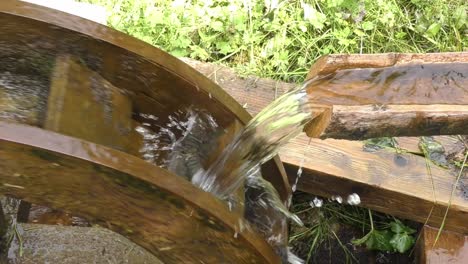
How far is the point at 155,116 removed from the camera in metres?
2.46

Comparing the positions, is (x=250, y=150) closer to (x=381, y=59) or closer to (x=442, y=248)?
(x=381, y=59)

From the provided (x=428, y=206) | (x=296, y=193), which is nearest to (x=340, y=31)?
(x=296, y=193)

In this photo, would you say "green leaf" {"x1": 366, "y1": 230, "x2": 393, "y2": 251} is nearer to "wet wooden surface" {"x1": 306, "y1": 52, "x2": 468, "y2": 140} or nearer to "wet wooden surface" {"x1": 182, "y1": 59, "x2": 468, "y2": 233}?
"wet wooden surface" {"x1": 182, "y1": 59, "x2": 468, "y2": 233}

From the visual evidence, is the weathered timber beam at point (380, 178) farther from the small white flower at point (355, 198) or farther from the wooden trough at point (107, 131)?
the wooden trough at point (107, 131)

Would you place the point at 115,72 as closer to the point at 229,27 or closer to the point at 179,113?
the point at 179,113

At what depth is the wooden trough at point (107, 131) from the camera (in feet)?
6.05

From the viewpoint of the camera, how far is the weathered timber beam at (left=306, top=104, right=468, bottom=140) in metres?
1.78

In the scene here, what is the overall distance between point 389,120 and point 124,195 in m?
0.78

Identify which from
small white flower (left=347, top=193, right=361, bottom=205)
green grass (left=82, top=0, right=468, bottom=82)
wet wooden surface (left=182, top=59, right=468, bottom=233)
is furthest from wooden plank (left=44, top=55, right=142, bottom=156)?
green grass (left=82, top=0, right=468, bottom=82)

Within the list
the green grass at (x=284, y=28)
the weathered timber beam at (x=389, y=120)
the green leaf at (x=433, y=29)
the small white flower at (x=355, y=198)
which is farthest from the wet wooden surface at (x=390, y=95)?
the green leaf at (x=433, y=29)

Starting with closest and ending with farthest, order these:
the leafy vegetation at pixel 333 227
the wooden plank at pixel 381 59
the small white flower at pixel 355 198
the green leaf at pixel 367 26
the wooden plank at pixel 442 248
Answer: the wooden plank at pixel 381 59
the wooden plank at pixel 442 248
the small white flower at pixel 355 198
the leafy vegetation at pixel 333 227
the green leaf at pixel 367 26

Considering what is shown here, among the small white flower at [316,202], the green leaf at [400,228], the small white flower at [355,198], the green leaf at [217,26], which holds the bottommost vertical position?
the small white flower at [316,202]

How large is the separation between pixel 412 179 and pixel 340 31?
1132 mm

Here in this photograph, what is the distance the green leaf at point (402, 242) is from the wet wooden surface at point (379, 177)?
0.47ft
